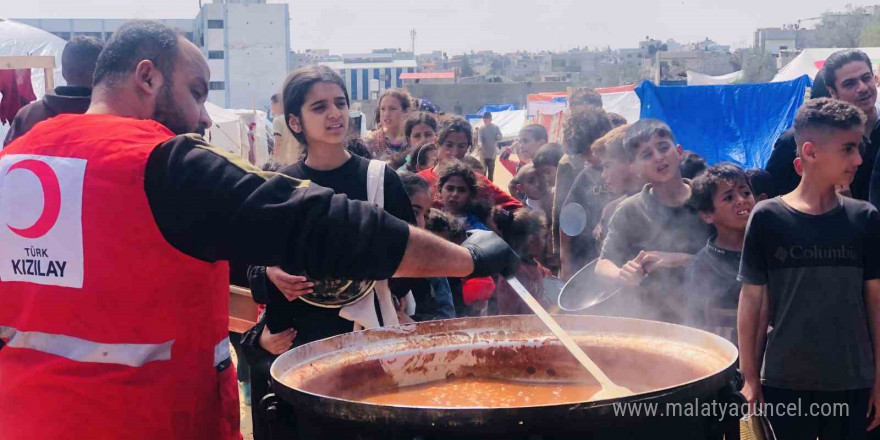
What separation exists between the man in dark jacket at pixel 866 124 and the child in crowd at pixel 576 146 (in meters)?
1.67

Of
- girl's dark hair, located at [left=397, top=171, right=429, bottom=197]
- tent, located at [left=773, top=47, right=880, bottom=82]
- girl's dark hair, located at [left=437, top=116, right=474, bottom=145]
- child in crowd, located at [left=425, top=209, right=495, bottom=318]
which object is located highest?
tent, located at [left=773, top=47, right=880, bottom=82]

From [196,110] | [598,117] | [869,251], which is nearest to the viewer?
[196,110]

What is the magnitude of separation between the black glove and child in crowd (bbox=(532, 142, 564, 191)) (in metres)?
4.96

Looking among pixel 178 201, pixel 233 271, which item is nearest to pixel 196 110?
pixel 178 201

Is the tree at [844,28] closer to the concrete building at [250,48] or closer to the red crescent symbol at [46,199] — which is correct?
the concrete building at [250,48]

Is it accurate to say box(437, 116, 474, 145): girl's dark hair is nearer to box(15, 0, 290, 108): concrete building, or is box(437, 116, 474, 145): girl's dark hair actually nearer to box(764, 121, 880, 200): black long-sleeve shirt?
box(764, 121, 880, 200): black long-sleeve shirt

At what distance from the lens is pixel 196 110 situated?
235 centimetres

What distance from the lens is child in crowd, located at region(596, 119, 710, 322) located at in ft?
13.8

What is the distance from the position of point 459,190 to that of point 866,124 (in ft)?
7.24

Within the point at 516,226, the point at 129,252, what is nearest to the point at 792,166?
the point at 516,226

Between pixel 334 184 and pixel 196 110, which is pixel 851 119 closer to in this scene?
pixel 334 184

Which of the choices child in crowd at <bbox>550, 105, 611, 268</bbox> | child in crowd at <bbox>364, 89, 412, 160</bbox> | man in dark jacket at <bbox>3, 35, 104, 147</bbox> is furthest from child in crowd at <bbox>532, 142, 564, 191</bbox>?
man in dark jacket at <bbox>3, 35, 104, 147</bbox>

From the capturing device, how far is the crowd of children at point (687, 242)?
11.0 ft

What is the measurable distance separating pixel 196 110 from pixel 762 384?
2449mm
